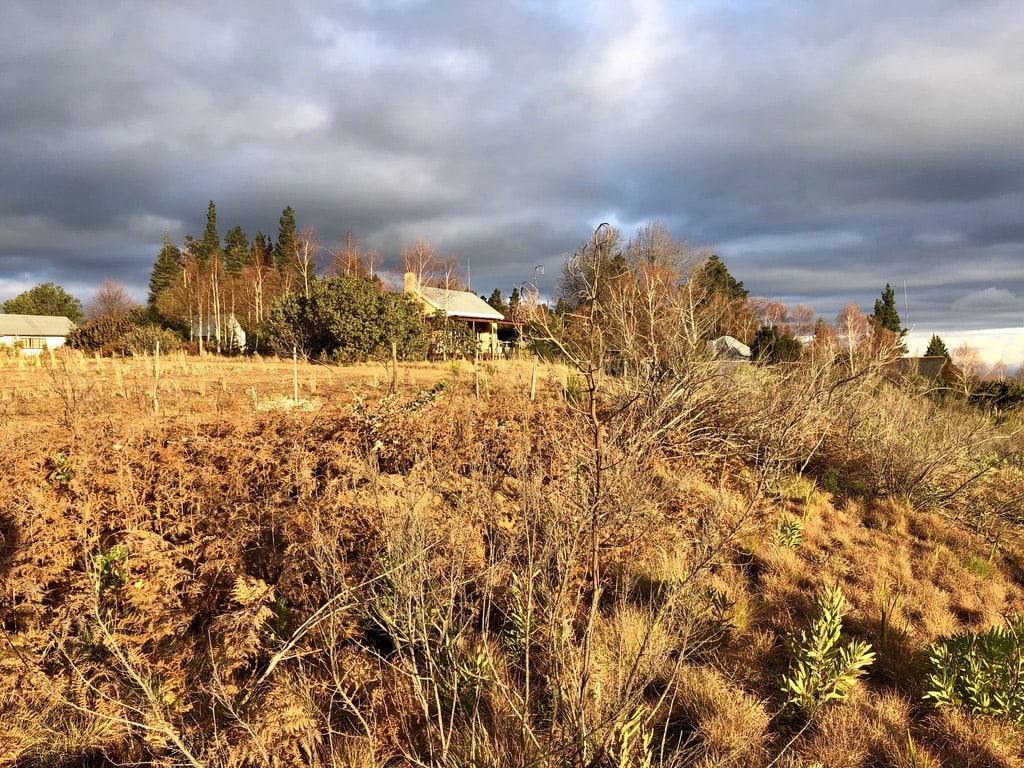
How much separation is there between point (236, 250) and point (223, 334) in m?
32.5

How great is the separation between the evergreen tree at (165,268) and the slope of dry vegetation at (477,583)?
2202 inches

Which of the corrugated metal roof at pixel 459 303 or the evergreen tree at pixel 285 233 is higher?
the evergreen tree at pixel 285 233

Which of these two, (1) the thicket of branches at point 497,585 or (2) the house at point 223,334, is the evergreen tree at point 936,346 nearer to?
(1) the thicket of branches at point 497,585

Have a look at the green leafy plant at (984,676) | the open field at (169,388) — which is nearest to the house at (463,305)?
the open field at (169,388)

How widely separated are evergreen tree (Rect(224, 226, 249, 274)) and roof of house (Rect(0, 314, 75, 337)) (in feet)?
49.9

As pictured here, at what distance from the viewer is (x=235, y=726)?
2443 millimetres

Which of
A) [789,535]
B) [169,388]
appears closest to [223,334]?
[169,388]

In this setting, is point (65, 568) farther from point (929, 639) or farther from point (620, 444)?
point (929, 639)

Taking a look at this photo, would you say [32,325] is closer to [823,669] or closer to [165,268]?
[165,268]

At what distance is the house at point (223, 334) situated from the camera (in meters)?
26.0

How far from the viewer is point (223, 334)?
32875mm

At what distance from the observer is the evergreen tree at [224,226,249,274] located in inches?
2282

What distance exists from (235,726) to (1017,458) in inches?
414

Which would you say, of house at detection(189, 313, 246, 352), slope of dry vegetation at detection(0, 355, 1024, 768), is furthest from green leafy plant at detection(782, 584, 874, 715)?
house at detection(189, 313, 246, 352)
